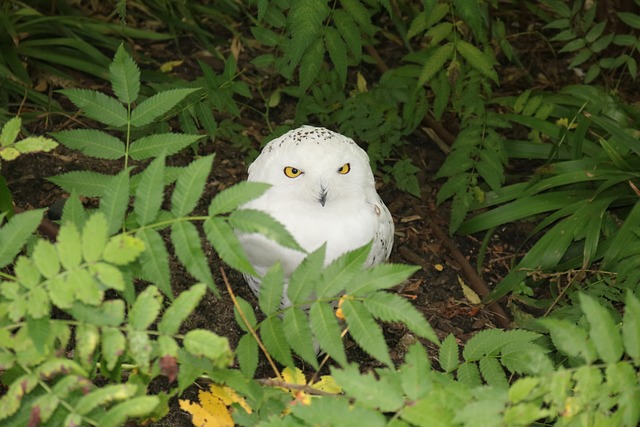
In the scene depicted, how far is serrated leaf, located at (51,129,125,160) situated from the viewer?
2.41 metres

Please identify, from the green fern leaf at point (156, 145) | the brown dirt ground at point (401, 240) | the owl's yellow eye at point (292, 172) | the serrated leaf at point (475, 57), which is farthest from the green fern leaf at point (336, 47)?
the green fern leaf at point (156, 145)

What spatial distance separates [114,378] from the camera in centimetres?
232

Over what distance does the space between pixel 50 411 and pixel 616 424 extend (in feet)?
4.60

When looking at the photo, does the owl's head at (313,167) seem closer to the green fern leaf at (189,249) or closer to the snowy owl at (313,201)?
the snowy owl at (313,201)

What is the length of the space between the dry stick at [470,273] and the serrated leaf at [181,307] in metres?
2.48

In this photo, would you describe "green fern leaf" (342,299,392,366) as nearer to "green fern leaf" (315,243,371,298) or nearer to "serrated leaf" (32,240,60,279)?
"green fern leaf" (315,243,371,298)

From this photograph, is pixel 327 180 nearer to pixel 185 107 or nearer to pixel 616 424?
pixel 185 107

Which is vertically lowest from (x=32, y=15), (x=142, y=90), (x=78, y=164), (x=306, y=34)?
(x=78, y=164)

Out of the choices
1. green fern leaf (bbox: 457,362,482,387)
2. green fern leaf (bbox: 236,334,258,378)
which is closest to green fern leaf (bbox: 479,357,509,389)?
green fern leaf (bbox: 457,362,482,387)

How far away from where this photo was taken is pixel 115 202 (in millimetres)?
2008

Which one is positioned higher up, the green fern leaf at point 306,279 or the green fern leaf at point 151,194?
the green fern leaf at point 151,194

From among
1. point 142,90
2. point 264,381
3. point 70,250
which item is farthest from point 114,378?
point 142,90

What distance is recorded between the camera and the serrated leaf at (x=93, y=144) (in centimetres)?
241

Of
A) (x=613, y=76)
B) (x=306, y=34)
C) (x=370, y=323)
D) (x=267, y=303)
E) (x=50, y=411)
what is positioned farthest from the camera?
(x=613, y=76)
